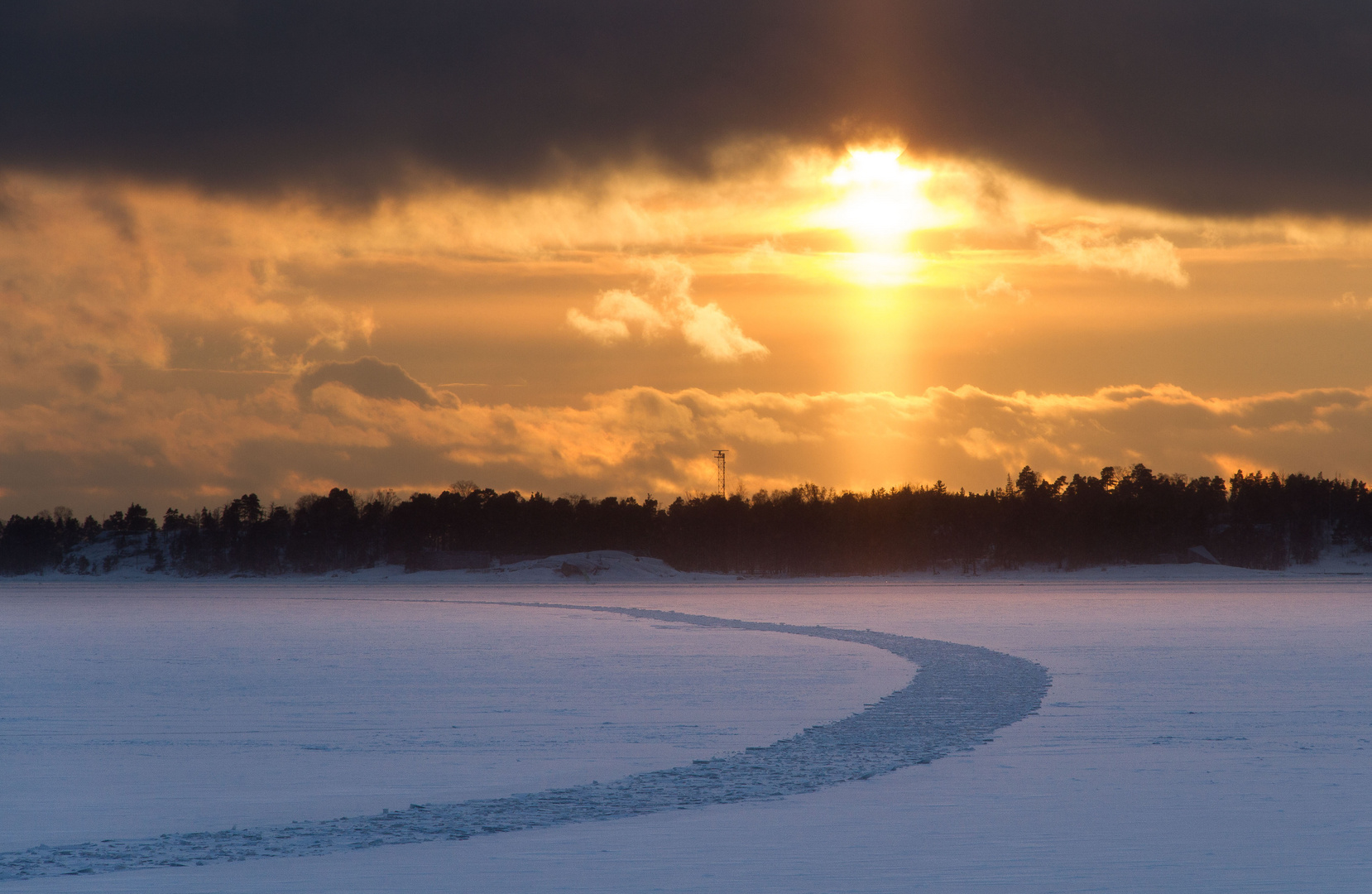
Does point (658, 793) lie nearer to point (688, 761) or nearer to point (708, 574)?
point (688, 761)

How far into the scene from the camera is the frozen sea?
12297 millimetres

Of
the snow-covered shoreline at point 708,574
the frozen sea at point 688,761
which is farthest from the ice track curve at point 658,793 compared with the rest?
the snow-covered shoreline at point 708,574

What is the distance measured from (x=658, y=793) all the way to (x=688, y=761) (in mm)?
2402

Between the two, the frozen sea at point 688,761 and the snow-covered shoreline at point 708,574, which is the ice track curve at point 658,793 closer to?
the frozen sea at point 688,761

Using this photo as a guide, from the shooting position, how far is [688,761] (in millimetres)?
18312

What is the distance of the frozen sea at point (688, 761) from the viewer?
12.3 metres

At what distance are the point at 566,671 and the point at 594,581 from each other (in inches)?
4769

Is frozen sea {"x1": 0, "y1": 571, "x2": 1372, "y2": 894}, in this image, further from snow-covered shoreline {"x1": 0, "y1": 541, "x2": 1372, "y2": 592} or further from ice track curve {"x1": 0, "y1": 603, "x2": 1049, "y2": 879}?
snow-covered shoreline {"x1": 0, "y1": 541, "x2": 1372, "y2": 592}

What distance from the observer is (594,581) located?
15250cm

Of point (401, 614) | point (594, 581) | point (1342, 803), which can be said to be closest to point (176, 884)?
point (1342, 803)

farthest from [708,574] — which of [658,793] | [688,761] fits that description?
[658,793]

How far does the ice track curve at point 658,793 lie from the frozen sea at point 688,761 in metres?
0.40

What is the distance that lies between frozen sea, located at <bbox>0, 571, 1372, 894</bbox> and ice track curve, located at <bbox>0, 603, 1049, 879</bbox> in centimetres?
40

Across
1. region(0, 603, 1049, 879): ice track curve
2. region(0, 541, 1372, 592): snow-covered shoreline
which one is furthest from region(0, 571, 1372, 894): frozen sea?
region(0, 541, 1372, 592): snow-covered shoreline
